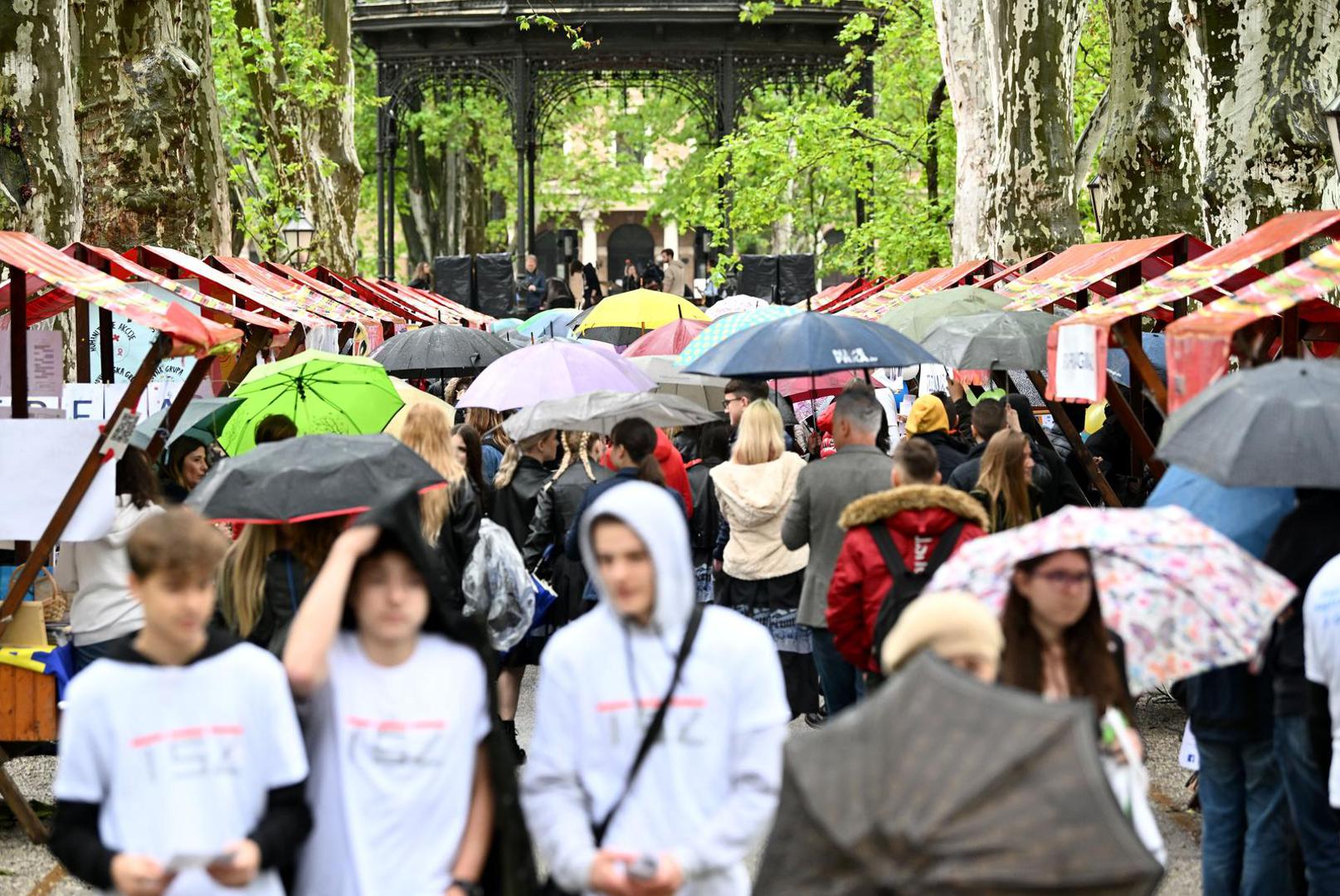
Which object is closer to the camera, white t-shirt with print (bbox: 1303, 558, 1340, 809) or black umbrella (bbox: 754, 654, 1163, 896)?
black umbrella (bbox: 754, 654, 1163, 896)

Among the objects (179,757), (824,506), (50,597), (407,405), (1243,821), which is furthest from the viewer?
(407,405)

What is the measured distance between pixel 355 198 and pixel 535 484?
2371 cm

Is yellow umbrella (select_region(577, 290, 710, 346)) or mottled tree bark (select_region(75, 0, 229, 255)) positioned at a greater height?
mottled tree bark (select_region(75, 0, 229, 255))

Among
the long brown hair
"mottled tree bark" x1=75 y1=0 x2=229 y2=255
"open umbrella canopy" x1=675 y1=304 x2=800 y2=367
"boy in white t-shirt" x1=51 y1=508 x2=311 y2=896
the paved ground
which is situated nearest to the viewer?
"boy in white t-shirt" x1=51 y1=508 x2=311 y2=896

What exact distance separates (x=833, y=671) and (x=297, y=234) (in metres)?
20.9

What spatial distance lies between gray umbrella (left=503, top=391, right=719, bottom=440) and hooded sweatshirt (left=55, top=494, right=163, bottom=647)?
8.64ft

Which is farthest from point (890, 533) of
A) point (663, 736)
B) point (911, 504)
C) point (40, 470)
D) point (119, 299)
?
point (40, 470)

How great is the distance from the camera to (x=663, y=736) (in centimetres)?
414

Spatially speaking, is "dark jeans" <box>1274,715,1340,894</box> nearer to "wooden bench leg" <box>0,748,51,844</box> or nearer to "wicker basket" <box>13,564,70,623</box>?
"wooden bench leg" <box>0,748,51,844</box>

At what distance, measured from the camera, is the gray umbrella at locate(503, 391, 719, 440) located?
10023 mm

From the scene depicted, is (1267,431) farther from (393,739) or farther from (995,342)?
(995,342)

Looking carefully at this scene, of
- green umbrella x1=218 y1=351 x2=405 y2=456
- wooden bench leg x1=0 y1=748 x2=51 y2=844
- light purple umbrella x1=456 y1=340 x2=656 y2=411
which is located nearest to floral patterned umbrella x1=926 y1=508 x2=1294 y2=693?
wooden bench leg x1=0 y1=748 x2=51 y2=844

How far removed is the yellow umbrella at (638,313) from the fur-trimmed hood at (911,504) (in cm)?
1173

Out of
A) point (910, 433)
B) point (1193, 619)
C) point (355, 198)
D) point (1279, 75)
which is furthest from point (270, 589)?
point (355, 198)
